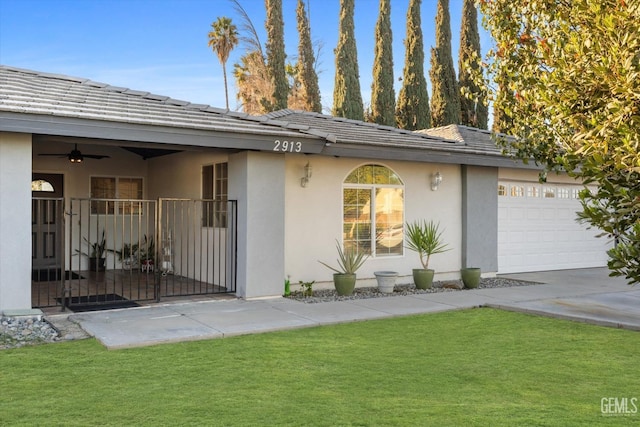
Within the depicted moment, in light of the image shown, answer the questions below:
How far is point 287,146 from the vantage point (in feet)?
32.5

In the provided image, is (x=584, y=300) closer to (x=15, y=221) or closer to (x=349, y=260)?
(x=349, y=260)

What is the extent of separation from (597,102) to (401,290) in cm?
805

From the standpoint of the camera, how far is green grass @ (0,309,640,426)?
14.7 ft

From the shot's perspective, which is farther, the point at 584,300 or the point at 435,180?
the point at 435,180

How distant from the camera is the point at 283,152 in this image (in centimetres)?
1015

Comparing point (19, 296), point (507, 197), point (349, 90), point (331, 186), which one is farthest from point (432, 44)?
point (19, 296)

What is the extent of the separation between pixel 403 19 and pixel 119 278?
78.6 feet

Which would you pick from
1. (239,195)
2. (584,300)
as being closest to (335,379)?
Result: (239,195)

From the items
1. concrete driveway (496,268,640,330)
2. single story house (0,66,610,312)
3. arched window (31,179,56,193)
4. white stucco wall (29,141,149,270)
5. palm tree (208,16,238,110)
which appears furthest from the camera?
palm tree (208,16,238,110)

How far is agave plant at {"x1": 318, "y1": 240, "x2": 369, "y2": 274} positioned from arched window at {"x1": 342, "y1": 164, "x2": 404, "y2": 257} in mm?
126

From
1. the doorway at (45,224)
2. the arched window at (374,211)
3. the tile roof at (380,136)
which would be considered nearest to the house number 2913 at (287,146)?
the tile roof at (380,136)

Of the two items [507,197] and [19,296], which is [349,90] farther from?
[19,296]

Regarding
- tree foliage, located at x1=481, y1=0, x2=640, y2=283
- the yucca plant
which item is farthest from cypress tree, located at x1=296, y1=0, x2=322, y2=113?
tree foliage, located at x1=481, y1=0, x2=640, y2=283

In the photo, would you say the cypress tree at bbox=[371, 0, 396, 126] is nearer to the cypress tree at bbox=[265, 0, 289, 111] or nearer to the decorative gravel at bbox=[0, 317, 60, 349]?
the cypress tree at bbox=[265, 0, 289, 111]
